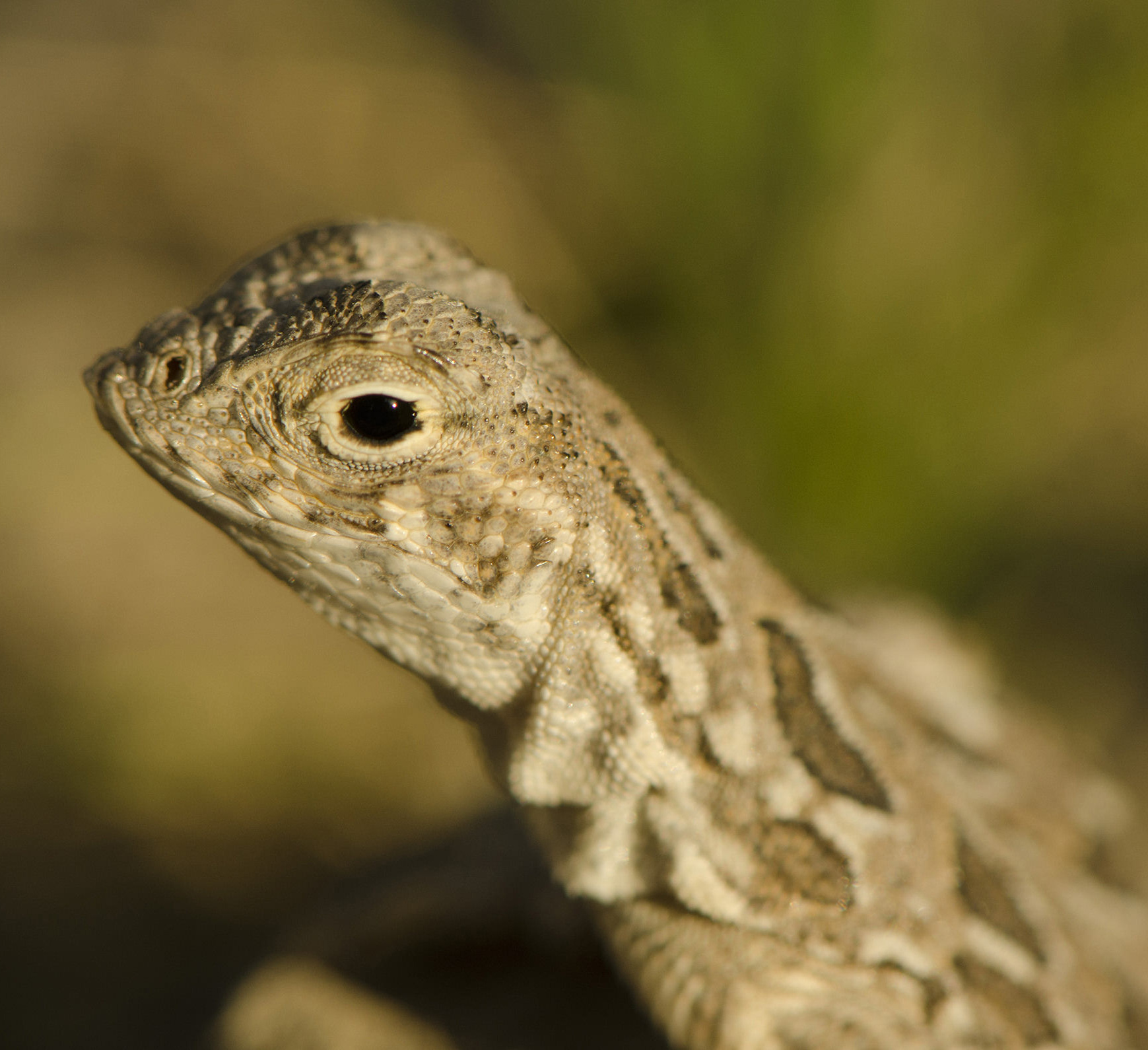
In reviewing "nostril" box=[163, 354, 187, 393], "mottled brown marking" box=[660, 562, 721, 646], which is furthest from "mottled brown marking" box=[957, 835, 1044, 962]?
"nostril" box=[163, 354, 187, 393]

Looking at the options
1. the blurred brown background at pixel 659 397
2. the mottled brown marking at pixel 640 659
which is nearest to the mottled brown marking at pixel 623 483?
the mottled brown marking at pixel 640 659

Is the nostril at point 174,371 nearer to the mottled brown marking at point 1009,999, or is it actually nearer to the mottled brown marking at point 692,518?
the mottled brown marking at point 692,518

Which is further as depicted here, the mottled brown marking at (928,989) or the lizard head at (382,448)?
the mottled brown marking at (928,989)

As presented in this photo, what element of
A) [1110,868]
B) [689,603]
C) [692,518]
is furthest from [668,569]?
[1110,868]

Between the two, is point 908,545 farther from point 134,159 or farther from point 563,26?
point 134,159

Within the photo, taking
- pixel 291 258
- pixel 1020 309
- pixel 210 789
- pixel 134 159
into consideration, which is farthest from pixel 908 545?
pixel 134 159

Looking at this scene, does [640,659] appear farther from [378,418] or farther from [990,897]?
[990,897]
